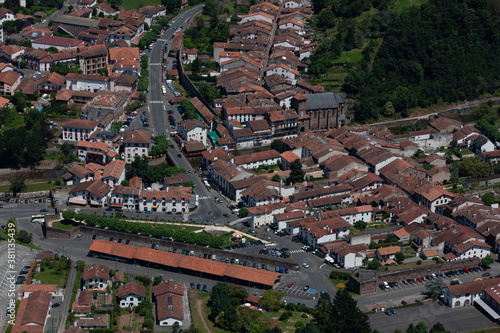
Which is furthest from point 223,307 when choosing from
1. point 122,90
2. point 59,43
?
point 59,43

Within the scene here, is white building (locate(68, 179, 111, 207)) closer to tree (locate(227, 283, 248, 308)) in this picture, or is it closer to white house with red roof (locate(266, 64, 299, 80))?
tree (locate(227, 283, 248, 308))

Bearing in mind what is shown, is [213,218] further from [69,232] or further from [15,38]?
[15,38]

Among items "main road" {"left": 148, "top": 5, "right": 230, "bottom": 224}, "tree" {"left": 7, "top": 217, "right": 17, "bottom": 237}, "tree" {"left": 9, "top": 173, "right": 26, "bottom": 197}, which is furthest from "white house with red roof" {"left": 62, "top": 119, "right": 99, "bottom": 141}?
"tree" {"left": 7, "top": 217, "right": 17, "bottom": 237}

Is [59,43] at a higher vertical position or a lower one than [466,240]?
higher

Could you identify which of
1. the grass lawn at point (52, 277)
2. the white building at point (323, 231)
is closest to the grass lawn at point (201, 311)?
the grass lawn at point (52, 277)

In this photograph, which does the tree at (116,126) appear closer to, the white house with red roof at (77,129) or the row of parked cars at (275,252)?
the white house with red roof at (77,129)

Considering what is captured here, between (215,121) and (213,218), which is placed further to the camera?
(215,121)

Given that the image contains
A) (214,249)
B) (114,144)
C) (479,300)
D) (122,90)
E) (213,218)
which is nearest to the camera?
(479,300)

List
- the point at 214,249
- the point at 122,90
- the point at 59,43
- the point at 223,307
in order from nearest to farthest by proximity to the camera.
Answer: the point at 223,307, the point at 214,249, the point at 122,90, the point at 59,43
